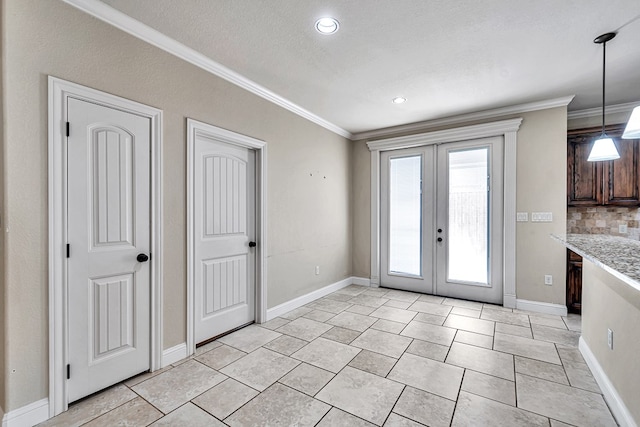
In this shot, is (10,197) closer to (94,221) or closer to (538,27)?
(94,221)

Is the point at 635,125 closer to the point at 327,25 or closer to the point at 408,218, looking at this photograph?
the point at 327,25


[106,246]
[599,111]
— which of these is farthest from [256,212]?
[599,111]

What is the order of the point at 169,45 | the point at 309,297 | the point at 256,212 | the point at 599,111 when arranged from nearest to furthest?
the point at 169,45, the point at 256,212, the point at 599,111, the point at 309,297

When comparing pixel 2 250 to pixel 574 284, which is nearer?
pixel 2 250

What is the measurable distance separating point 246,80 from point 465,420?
11.5ft

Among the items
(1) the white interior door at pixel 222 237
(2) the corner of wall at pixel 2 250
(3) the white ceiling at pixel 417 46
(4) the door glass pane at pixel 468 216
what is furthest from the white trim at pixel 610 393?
(2) the corner of wall at pixel 2 250

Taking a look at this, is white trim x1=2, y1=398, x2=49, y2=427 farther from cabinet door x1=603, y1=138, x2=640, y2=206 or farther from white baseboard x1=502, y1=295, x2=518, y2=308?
cabinet door x1=603, y1=138, x2=640, y2=206

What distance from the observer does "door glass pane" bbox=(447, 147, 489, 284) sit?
4184 mm

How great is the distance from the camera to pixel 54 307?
5.98 feet

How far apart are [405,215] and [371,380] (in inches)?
122

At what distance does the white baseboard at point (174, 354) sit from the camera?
243cm

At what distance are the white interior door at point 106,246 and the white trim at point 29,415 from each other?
5.7 inches

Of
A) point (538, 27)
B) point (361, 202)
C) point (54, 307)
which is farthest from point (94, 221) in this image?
point (361, 202)

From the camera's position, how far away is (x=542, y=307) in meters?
3.77
